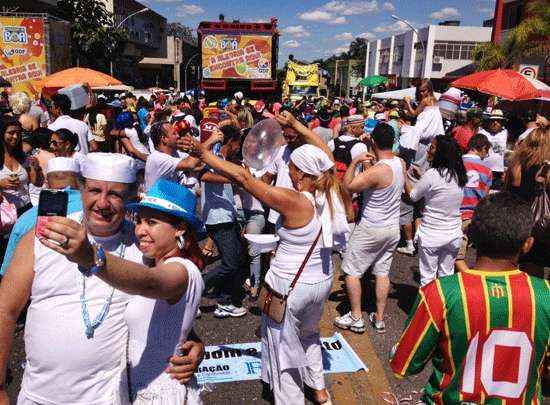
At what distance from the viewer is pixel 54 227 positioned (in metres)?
1.24

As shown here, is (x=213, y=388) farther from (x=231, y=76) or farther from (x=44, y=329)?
(x=231, y=76)

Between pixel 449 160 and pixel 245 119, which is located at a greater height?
pixel 245 119

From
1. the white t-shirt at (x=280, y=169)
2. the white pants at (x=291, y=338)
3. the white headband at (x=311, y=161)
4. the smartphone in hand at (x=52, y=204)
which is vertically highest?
the smartphone in hand at (x=52, y=204)

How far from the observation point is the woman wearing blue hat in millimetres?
1921

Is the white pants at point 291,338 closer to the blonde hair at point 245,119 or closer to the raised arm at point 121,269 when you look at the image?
the raised arm at point 121,269

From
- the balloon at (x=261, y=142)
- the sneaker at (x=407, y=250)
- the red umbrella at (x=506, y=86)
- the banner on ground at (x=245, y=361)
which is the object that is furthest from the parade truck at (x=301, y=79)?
the banner on ground at (x=245, y=361)

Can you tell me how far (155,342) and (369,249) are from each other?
2.99 meters

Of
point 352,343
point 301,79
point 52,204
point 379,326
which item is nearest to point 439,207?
point 379,326

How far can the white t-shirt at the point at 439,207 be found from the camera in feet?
14.6

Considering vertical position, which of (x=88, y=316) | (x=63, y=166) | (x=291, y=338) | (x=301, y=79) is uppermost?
(x=301, y=79)

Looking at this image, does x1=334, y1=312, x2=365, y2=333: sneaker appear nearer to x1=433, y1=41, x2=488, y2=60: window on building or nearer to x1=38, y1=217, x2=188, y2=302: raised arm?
x1=38, y1=217, x2=188, y2=302: raised arm

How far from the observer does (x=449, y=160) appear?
440 cm

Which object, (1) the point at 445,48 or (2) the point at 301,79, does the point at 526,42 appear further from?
(1) the point at 445,48

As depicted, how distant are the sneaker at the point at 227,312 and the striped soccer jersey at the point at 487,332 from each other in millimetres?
3171
